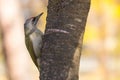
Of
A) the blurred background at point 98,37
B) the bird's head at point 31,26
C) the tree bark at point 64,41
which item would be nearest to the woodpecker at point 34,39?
the bird's head at point 31,26

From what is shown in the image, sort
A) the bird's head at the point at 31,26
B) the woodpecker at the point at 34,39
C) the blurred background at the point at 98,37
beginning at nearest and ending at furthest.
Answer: the woodpecker at the point at 34,39 < the bird's head at the point at 31,26 < the blurred background at the point at 98,37

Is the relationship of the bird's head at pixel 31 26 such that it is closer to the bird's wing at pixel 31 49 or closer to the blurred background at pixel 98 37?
the bird's wing at pixel 31 49

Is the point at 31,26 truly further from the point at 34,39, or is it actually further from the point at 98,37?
the point at 98,37

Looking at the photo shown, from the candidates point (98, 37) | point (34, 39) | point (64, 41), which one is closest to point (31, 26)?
point (34, 39)

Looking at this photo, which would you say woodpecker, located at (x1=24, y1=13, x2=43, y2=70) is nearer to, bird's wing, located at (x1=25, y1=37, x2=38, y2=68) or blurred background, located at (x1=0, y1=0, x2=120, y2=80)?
bird's wing, located at (x1=25, y1=37, x2=38, y2=68)

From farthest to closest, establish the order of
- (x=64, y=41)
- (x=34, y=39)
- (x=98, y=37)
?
1. (x=98, y=37)
2. (x=34, y=39)
3. (x=64, y=41)
